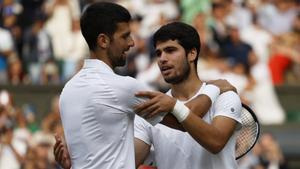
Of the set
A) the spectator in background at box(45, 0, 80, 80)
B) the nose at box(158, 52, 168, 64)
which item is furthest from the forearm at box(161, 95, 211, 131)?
the spectator in background at box(45, 0, 80, 80)

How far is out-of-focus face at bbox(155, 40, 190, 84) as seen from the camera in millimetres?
7555

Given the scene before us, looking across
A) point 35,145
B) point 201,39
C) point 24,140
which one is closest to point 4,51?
point 201,39

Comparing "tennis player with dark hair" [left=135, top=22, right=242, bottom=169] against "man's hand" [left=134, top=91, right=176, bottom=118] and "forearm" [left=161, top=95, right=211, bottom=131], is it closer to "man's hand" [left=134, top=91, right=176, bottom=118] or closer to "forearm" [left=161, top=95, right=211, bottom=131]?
"forearm" [left=161, top=95, right=211, bottom=131]

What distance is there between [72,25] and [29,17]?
89cm

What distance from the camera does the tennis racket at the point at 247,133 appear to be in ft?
25.8

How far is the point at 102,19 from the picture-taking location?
22.2 ft

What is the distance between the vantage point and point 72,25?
56.7 ft

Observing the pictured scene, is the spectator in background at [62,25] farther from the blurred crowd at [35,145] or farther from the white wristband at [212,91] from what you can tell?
the white wristband at [212,91]

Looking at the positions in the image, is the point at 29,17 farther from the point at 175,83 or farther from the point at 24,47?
the point at 175,83

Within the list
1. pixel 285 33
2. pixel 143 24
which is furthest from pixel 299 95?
pixel 143 24

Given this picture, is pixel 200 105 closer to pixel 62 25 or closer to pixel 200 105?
pixel 200 105

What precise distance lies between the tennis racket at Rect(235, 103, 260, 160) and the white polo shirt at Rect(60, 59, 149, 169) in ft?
4.03

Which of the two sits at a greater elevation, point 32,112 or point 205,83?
point 205,83

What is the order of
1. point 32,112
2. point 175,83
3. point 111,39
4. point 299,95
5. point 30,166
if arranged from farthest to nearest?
point 299,95
point 32,112
point 30,166
point 175,83
point 111,39
